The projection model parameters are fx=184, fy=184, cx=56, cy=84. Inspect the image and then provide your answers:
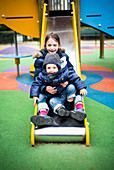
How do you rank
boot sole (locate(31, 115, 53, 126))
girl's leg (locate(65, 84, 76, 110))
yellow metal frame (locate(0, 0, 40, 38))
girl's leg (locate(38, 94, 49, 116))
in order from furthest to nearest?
yellow metal frame (locate(0, 0, 40, 38)) < girl's leg (locate(65, 84, 76, 110)) < girl's leg (locate(38, 94, 49, 116)) < boot sole (locate(31, 115, 53, 126))

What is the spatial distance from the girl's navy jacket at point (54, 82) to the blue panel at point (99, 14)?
3.29m

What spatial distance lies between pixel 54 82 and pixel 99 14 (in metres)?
3.82

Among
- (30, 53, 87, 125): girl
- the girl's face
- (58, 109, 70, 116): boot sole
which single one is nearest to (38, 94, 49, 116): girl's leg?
(30, 53, 87, 125): girl

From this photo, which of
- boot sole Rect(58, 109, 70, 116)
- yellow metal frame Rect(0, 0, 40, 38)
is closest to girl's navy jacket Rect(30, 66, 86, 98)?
boot sole Rect(58, 109, 70, 116)

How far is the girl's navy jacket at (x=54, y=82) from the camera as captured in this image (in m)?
2.91

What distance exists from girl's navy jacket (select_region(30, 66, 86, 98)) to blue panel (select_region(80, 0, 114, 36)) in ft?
10.8

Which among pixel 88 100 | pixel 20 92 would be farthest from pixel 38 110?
pixel 20 92

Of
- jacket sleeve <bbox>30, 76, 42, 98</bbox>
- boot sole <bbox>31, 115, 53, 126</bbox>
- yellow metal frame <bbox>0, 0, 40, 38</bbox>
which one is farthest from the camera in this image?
yellow metal frame <bbox>0, 0, 40, 38</bbox>

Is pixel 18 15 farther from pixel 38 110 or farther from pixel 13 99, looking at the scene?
pixel 38 110

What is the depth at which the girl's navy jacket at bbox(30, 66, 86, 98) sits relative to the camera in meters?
2.91

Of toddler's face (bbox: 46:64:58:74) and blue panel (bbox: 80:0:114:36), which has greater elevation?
blue panel (bbox: 80:0:114:36)

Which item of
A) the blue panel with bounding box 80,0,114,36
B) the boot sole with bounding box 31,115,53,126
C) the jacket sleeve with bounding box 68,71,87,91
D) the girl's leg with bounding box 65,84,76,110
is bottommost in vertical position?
the boot sole with bounding box 31,115,53,126

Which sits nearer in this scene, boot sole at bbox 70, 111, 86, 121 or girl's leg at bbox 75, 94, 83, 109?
boot sole at bbox 70, 111, 86, 121

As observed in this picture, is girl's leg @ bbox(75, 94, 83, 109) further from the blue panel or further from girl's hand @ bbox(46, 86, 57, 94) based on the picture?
the blue panel
